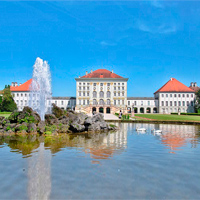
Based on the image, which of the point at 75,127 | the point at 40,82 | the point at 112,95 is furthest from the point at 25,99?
the point at 75,127

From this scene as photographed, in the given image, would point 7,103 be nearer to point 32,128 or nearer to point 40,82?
point 40,82

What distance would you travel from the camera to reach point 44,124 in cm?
1504

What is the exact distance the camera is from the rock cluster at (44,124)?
580 inches

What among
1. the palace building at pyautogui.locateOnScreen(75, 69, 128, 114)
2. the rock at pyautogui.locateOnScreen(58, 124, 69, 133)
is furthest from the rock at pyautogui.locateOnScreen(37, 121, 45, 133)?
the palace building at pyautogui.locateOnScreen(75, 69, 128, 114)

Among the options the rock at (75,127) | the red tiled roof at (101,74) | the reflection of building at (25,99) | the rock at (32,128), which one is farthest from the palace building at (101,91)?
the rock at (32,128)

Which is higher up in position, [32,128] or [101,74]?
[101,74]

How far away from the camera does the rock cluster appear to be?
14727mm

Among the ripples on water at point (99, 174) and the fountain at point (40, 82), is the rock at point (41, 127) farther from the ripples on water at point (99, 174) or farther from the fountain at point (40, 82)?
the ripples on water at point (99, 174)

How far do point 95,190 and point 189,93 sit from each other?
3024 inches

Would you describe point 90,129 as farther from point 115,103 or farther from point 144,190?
point 115,103

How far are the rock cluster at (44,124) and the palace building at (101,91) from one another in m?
54.3

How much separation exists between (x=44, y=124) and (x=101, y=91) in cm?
5788

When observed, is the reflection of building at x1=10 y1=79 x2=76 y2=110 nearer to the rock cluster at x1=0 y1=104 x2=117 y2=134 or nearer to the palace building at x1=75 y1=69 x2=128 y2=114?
the palace building at x1=75 y1=69 x2=128 y2=114

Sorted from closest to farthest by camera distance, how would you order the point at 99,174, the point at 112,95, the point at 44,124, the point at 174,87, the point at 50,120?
the point at 99,174, the point at 44,124, the point at 50,120, the point at 112,95, the point at 174,87
